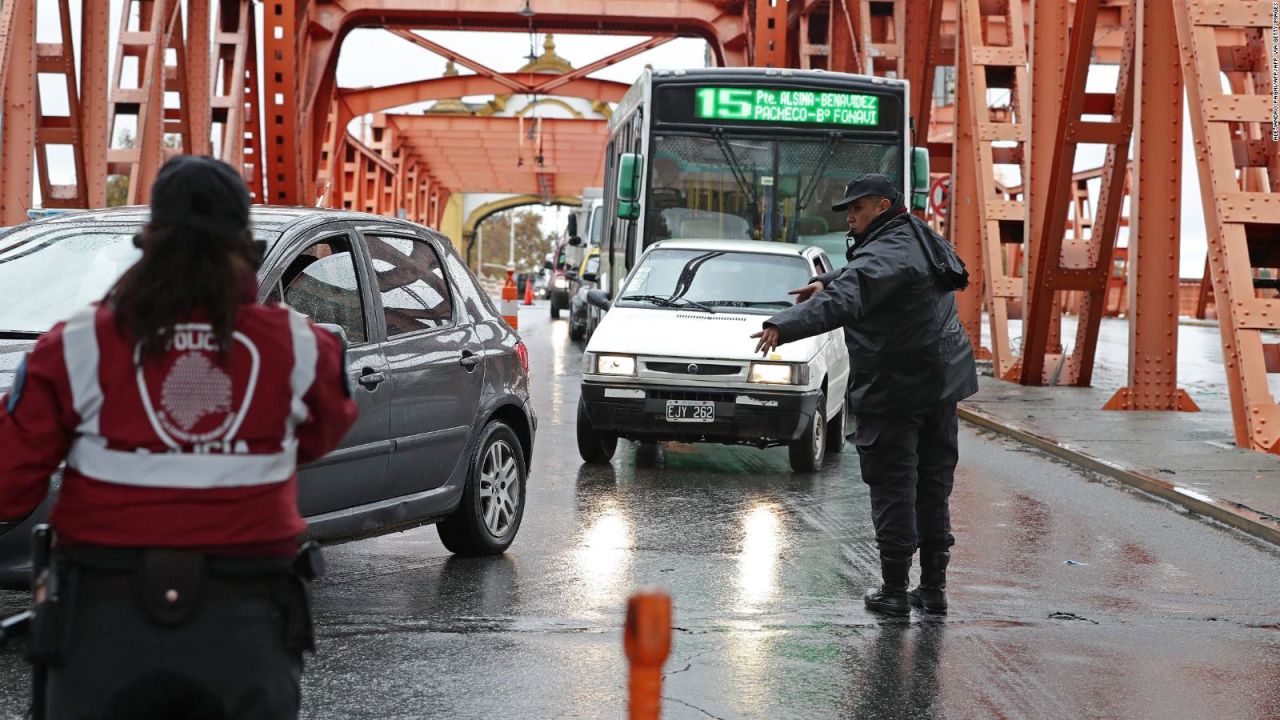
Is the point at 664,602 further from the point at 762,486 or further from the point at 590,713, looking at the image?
the point at 762,486

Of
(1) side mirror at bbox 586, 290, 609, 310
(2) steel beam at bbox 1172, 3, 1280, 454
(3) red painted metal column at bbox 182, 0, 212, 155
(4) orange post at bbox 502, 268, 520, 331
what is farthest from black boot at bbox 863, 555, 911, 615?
(3) red painted metal column at bbox 182, 0, 212, 155

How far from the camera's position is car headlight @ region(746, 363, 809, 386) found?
11.1m

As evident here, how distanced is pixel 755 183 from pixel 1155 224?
3886mm

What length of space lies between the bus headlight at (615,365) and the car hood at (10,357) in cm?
549

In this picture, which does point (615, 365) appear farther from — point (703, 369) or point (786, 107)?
point (786, 107)

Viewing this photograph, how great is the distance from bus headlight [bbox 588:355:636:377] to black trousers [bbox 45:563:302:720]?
8.31m

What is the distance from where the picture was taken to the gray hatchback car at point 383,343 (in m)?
6.53

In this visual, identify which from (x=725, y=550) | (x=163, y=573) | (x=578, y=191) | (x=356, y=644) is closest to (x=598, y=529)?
(x=725, y=550)

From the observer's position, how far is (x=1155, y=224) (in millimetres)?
16141

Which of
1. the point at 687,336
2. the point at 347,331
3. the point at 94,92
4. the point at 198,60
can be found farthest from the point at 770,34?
the point at 347,331

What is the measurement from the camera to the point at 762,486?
1084cm

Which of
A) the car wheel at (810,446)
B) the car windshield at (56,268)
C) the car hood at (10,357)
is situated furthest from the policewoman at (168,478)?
the car wheel at (810,446)

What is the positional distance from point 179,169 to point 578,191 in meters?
70.8

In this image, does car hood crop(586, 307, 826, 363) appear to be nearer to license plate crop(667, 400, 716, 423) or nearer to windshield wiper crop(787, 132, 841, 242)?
license plate crop(667, 400, 716, 423)
